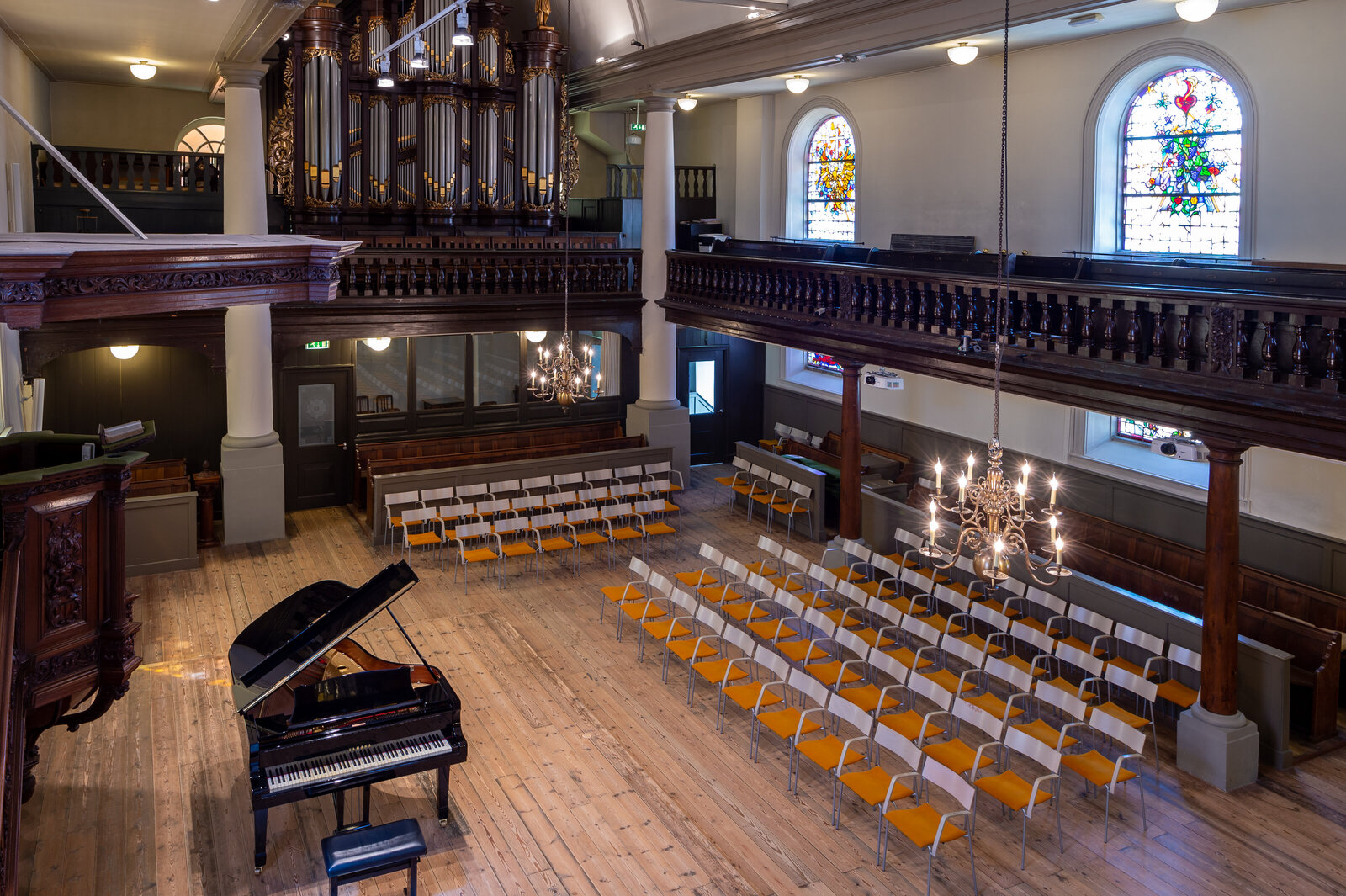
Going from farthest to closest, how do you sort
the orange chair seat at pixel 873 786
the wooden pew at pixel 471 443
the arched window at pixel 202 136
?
the wooden pew at pixel 471 443 < the arched window at pixel 202 136 < the orange chair seat at pixel 873 786

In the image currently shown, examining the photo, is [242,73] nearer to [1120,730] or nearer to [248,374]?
[248,374]

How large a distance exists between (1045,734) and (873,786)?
2021mm

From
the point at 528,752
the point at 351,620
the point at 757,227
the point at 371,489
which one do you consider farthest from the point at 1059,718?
the point at 757,227

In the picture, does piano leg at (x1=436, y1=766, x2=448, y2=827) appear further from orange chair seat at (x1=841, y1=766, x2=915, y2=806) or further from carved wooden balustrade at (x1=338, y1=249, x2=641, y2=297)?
carved wooden balustrade at (x1=338, y1=249, x2=641, y2=297)

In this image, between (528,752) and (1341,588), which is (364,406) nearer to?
(528,752)

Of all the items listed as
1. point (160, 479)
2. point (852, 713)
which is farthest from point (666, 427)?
point (852, 713)

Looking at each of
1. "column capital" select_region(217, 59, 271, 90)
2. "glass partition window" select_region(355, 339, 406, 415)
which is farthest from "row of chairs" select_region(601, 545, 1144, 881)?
"column capital" select_region(217, 59, 271, 90)

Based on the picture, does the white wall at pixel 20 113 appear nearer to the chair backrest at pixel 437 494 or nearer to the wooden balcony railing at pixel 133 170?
the wooden balcony railing at pixel 133 170

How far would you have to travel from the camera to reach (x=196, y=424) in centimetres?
1727

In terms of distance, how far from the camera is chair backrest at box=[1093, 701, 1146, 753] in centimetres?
884

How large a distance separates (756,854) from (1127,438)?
28.8ft

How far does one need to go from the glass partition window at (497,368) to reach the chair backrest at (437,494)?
377cm

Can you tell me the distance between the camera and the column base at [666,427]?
62.1ft

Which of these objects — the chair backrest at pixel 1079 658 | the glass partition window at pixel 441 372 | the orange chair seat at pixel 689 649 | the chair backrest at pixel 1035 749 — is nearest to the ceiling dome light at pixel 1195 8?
the chair backrest at pixel 1079 658
